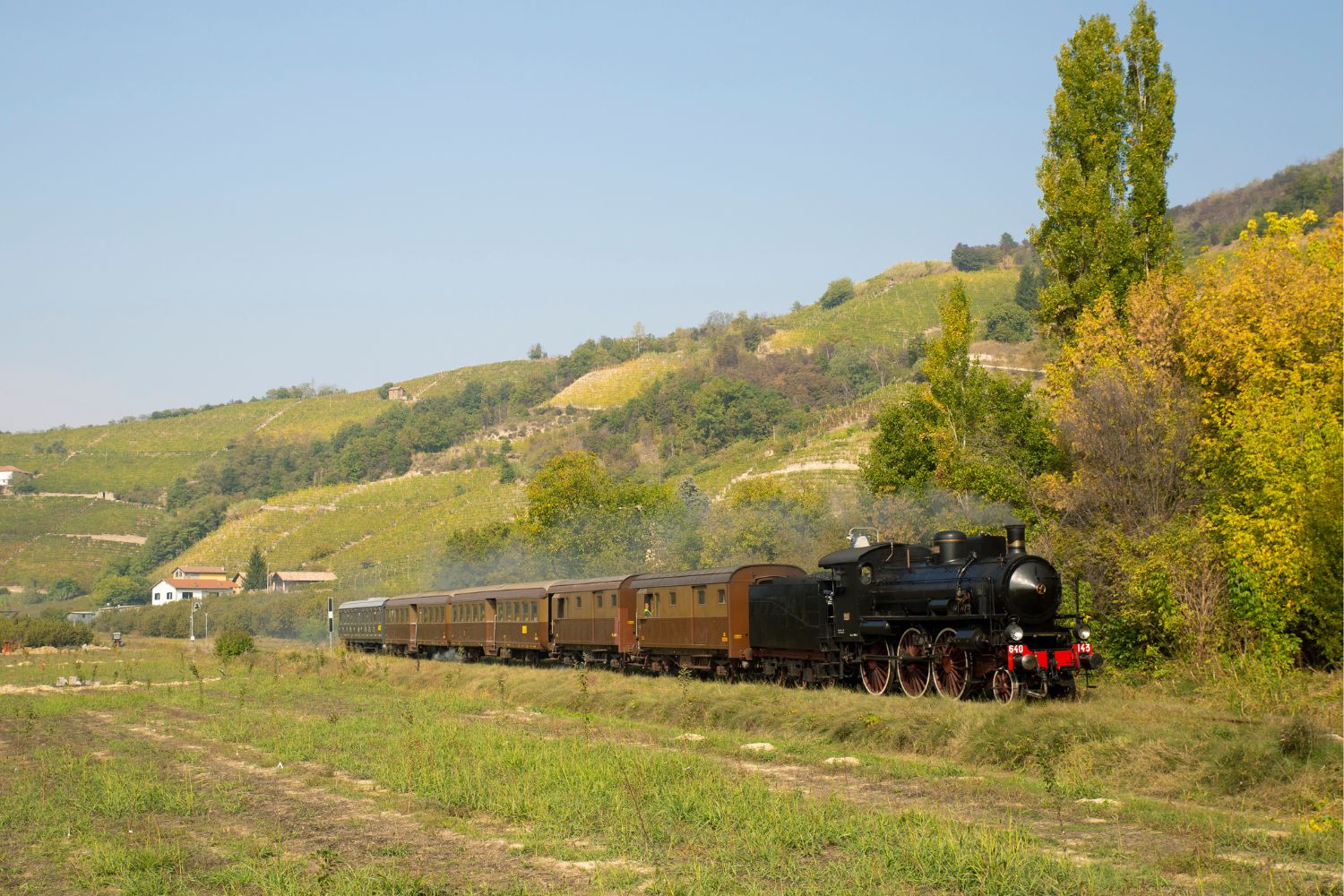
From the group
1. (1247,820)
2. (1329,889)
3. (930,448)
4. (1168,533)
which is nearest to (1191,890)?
(1329,889)

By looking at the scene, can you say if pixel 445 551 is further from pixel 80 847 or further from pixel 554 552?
pixel 80 847

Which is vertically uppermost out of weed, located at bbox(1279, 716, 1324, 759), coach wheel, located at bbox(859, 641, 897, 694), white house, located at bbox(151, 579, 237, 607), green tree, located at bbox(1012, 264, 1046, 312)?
green tree, located at bbox(1012, 264, 1046, 312)

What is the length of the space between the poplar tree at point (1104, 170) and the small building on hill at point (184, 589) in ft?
433

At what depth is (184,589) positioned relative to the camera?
149 meters

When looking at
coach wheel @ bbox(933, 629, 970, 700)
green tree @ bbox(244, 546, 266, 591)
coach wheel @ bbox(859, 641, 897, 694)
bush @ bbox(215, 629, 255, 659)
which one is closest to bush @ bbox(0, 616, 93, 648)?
bush @ bbox(215, 629, 255, 659)

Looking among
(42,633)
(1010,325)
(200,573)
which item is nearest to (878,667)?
(42,633)

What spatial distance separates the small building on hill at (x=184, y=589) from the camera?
484 ft

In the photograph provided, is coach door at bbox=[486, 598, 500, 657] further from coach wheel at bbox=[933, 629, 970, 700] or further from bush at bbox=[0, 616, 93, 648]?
bush at bbox=[0, 616, 93, 648]

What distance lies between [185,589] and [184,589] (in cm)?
12

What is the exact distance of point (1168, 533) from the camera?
26.4 metres

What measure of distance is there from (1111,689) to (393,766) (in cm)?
1579

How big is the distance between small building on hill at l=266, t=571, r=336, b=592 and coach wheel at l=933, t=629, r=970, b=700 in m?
112

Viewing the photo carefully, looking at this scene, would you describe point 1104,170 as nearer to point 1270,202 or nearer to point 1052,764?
point 1052,764

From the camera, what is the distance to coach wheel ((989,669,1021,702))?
2234cm
